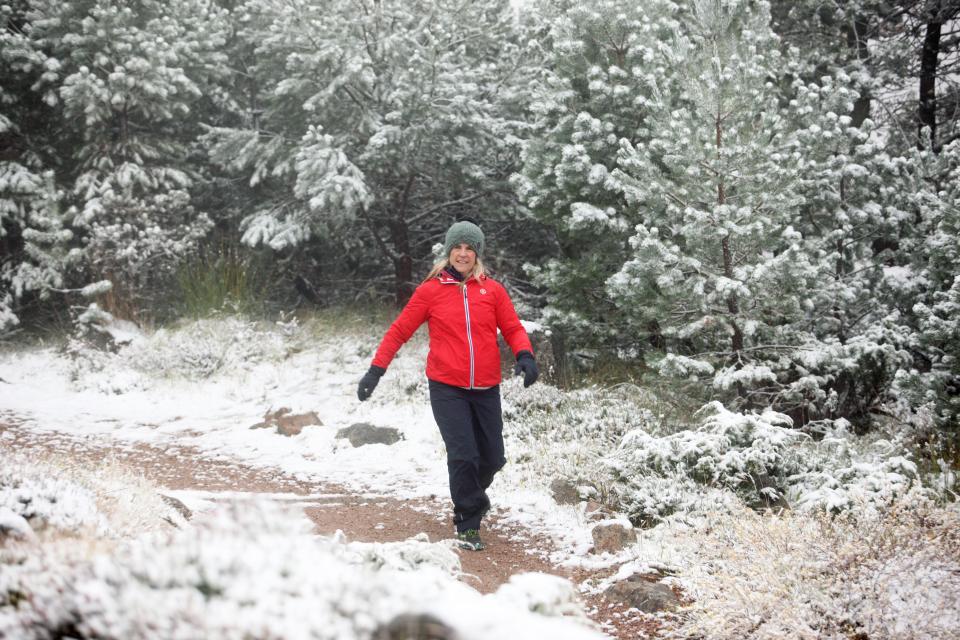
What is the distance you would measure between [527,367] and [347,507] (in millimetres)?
2143

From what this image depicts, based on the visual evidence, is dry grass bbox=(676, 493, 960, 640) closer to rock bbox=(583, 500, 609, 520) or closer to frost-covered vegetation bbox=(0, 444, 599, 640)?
rock bbox=(583, 500, 609, 520)

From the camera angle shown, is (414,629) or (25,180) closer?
(414,629)

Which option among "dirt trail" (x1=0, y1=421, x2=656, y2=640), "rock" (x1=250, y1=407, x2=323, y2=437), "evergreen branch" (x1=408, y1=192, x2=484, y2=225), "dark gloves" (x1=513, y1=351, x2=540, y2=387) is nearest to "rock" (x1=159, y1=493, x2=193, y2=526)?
"dirt trail" (x1=0, y1=421, x2=656, y2=640)

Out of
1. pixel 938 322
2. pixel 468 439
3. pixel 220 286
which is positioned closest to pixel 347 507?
pixel 468 439

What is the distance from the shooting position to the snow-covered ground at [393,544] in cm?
184

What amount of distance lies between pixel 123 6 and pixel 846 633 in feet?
41.4

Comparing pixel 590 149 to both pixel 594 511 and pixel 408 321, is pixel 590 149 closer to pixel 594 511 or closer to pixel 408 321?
pixel 408 321

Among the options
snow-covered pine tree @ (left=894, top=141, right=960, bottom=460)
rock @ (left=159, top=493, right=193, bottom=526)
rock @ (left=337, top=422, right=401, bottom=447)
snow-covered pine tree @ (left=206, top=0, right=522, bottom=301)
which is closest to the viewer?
rock @ (left=159, top=493, right=193, bottom=526)

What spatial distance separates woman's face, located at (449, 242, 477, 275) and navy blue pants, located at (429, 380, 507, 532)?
0.87 metres

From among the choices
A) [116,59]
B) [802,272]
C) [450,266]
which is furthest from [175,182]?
[802,272]

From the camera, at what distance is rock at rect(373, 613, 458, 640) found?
1.73 m

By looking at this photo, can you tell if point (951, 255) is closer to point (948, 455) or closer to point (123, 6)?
point (948, 455)

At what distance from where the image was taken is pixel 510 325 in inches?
212

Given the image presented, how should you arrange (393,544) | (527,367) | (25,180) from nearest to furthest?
(393,544) < (527,367) < (25,180)
